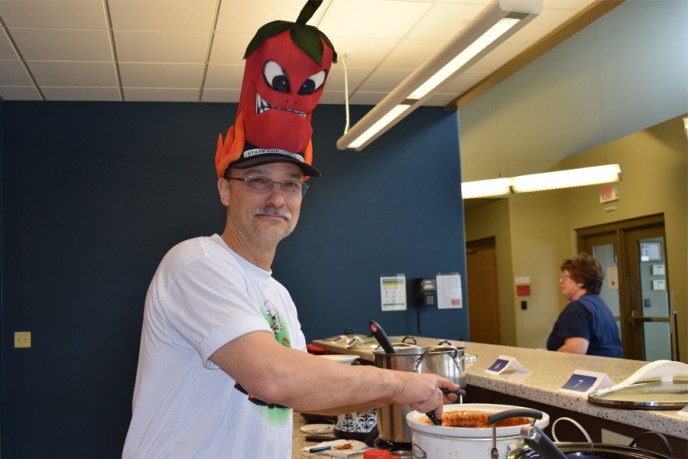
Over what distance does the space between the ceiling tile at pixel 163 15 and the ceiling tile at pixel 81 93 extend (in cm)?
119

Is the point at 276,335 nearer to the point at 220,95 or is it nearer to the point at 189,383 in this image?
the point at 189,383

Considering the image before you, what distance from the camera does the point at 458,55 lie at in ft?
10.6

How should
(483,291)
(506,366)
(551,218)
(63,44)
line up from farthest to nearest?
(483,291) < (551,218) < (63,44) < (506,366)

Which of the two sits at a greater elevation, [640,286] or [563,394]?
[640,286]

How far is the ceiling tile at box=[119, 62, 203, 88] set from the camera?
15.2ft

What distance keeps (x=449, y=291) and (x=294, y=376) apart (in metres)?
4.55

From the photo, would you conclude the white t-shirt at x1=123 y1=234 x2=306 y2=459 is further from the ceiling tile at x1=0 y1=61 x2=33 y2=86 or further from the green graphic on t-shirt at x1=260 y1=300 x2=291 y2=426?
the ceiling tile at x1=0 y1=61 x2=33 y2=86

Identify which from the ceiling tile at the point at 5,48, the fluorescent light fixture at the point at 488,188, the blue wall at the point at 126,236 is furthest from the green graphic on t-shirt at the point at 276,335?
the fluorescent light fixture at the point at 488,188

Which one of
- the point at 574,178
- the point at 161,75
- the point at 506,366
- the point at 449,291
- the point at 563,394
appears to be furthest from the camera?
the point at 574,178

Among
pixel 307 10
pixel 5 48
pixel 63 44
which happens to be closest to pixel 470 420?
pixel 307 10

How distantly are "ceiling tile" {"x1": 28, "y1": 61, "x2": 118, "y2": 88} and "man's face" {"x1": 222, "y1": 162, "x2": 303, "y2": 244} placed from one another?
320cm

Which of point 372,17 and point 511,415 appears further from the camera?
point 372,17

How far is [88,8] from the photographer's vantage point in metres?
3.72

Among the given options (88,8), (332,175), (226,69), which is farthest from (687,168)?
(88,8)
